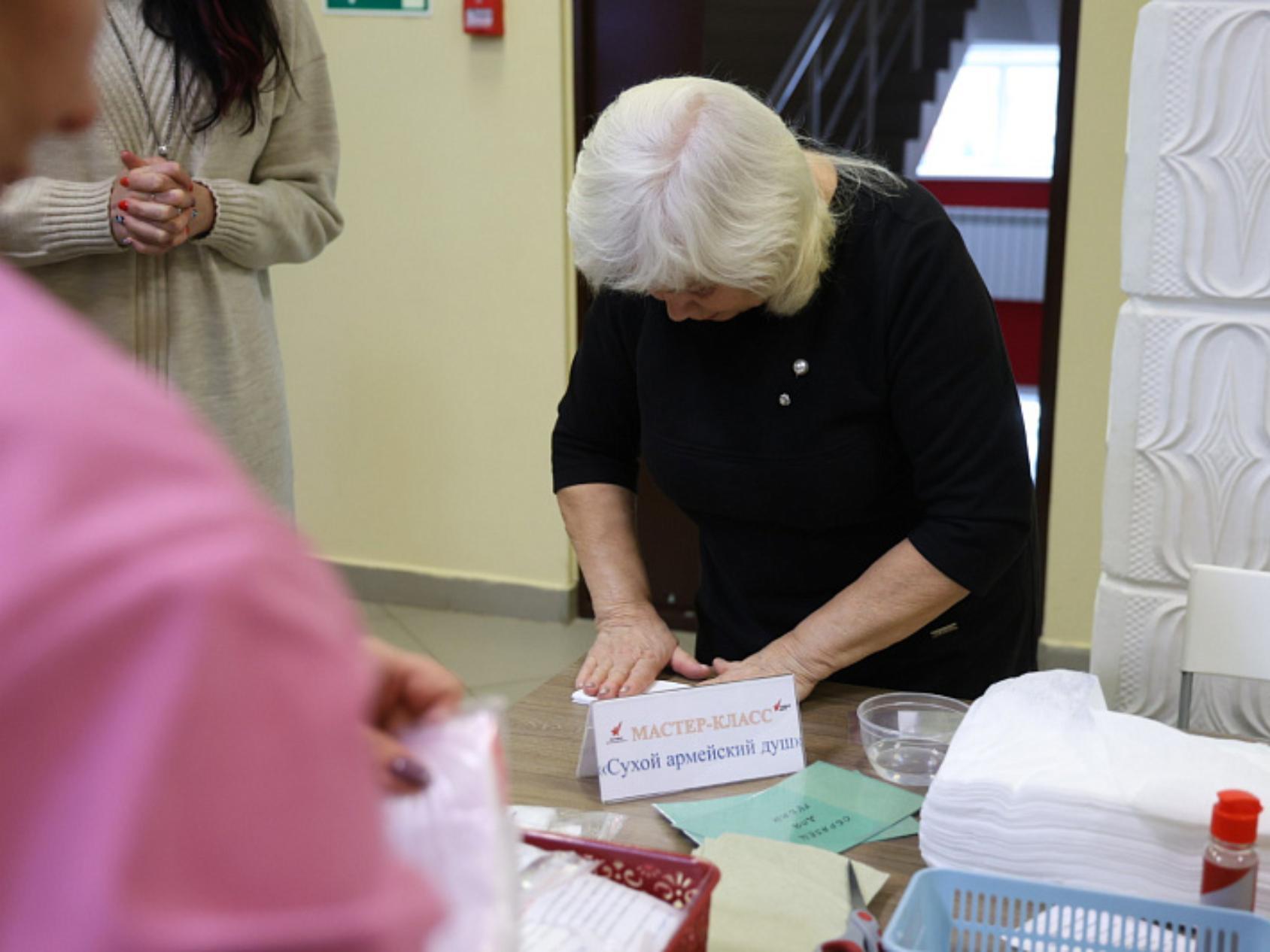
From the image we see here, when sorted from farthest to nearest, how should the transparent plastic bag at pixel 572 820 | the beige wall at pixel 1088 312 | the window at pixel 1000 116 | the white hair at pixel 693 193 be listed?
the window at pixel 1000 116
the beige wall at pixel 1088 312
the white hair at pixel 693 193
the transparent plastic bag at pixel 572 820

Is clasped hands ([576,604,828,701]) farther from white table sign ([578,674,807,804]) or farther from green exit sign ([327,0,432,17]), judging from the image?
green exit sign ([327,0,432,17])

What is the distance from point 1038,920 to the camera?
1041 mm

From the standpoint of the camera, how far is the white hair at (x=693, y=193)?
1524mm

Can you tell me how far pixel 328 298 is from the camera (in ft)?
14.0

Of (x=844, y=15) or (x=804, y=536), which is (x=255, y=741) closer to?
(x=804, y=536)

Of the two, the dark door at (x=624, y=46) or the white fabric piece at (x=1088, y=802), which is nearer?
the white fabric piece at (x=1088, y=802)

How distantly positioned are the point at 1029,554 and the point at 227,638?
67.9 inches

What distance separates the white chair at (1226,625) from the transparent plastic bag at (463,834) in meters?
1.54

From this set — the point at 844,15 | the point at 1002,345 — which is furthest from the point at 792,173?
the point at 844,15

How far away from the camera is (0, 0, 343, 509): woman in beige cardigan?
1.98 meters

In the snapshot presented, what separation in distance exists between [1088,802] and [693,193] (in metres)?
0.78

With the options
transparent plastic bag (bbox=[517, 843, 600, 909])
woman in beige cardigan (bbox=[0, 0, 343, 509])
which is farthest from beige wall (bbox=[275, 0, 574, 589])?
transparent plastic bag (bbox=[517, 843, 600, 909])

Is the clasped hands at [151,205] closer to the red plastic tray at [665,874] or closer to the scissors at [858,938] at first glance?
the red plastic tray at [665,874]

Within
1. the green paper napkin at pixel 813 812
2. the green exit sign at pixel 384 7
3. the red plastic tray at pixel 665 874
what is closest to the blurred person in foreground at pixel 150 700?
the red plastic tray at pixel 665 874
